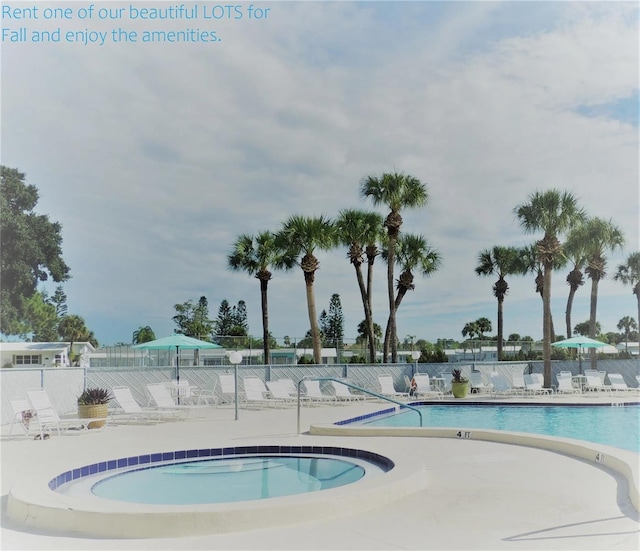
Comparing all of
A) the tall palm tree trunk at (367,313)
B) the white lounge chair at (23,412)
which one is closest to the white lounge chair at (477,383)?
the tall palm tree trunk at (367,313)

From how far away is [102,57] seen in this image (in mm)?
19797

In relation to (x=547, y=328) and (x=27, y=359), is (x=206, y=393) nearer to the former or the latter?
(x=547, y=328)

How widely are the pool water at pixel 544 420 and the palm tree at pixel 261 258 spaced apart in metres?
12.2

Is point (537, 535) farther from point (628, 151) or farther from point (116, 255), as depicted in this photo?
point (116, 255)

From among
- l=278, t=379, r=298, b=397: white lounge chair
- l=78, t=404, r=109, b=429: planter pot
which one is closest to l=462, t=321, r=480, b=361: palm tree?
l=278, t=379, r=298, b=397: white lounge chair

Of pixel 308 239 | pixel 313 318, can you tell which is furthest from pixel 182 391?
pixel 308 239

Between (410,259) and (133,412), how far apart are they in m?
18.6

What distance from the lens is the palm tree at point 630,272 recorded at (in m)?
34.7

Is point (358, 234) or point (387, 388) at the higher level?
point (358, 234)

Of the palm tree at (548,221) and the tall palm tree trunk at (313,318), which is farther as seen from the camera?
the tall palm tree trunk at (313,318)

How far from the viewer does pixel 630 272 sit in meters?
35.7

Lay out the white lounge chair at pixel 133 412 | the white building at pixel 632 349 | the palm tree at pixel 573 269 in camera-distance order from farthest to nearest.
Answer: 1. the white building at pixel 632 349
2. the palm tree at pixel 573 269
3. the white lounge chair at pixel 133 412

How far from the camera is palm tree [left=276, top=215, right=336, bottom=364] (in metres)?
26.8

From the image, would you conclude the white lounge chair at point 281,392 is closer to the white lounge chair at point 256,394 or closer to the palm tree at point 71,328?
the white lounge chair at point 256,394
